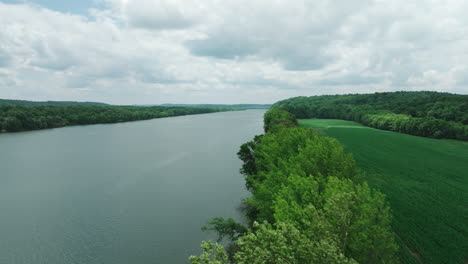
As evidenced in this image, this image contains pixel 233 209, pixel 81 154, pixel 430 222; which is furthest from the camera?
pixel 81 154

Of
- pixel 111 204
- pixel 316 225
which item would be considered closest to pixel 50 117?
pixel 111 204

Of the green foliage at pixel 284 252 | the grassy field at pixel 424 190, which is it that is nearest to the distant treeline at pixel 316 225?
the green foliage at pixel 284 252

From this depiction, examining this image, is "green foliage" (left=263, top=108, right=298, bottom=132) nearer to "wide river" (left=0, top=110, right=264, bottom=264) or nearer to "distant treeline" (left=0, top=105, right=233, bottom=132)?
"wide river" (left=0, top=110, right=264, bottom=264)

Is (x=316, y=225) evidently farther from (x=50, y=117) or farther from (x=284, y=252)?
(x=50, y=117)

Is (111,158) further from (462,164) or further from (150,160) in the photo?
(462,164)

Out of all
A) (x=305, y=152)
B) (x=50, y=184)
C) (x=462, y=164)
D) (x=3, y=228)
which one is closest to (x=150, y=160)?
(x=50, y=184)
